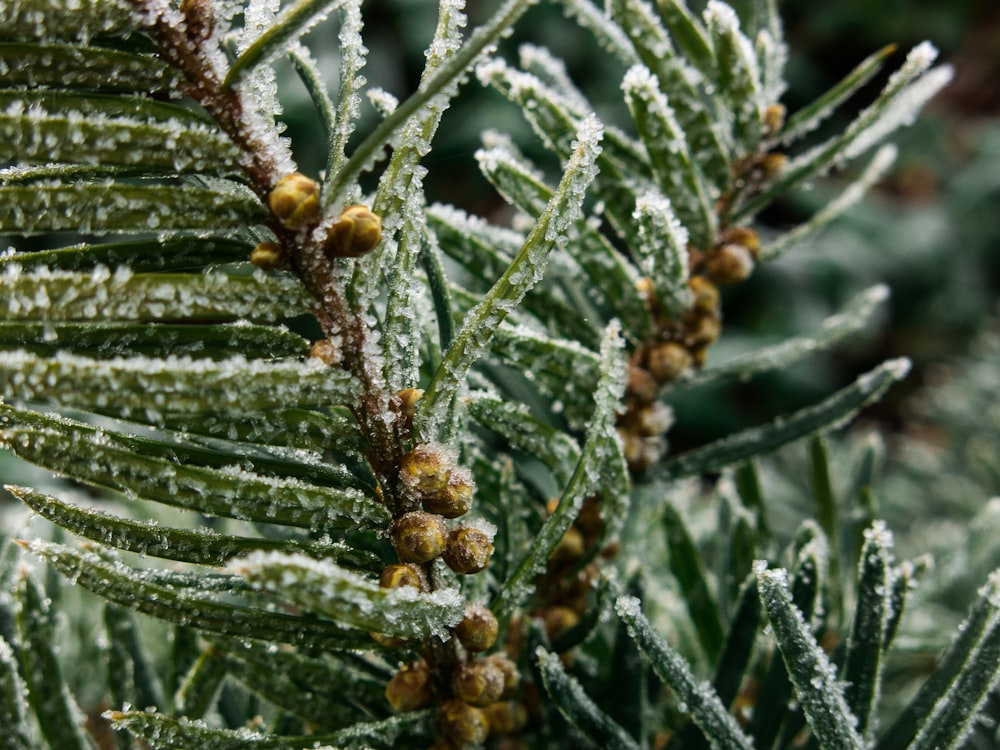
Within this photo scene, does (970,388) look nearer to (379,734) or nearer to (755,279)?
(379,734)

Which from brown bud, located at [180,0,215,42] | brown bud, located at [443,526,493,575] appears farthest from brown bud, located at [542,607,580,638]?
brown bud, located at [180,0,215,42]

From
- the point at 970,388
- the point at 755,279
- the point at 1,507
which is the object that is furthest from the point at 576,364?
the point at 755,279

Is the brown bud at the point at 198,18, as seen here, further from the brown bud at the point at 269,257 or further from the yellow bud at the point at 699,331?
the yellow bud at the point at 699,331

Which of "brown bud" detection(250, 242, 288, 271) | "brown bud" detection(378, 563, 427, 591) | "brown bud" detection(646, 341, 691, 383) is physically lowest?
"brown bud" detection(378, 563, 427, 591)

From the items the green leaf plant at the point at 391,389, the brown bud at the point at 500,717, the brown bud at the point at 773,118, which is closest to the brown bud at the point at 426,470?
the green leaf plant at the point at 391,389

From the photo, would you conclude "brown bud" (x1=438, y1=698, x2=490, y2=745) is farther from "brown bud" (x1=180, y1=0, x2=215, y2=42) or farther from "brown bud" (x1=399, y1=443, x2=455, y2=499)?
"brown bud" (x1=180, y1=0, x2=215, y2=42)
